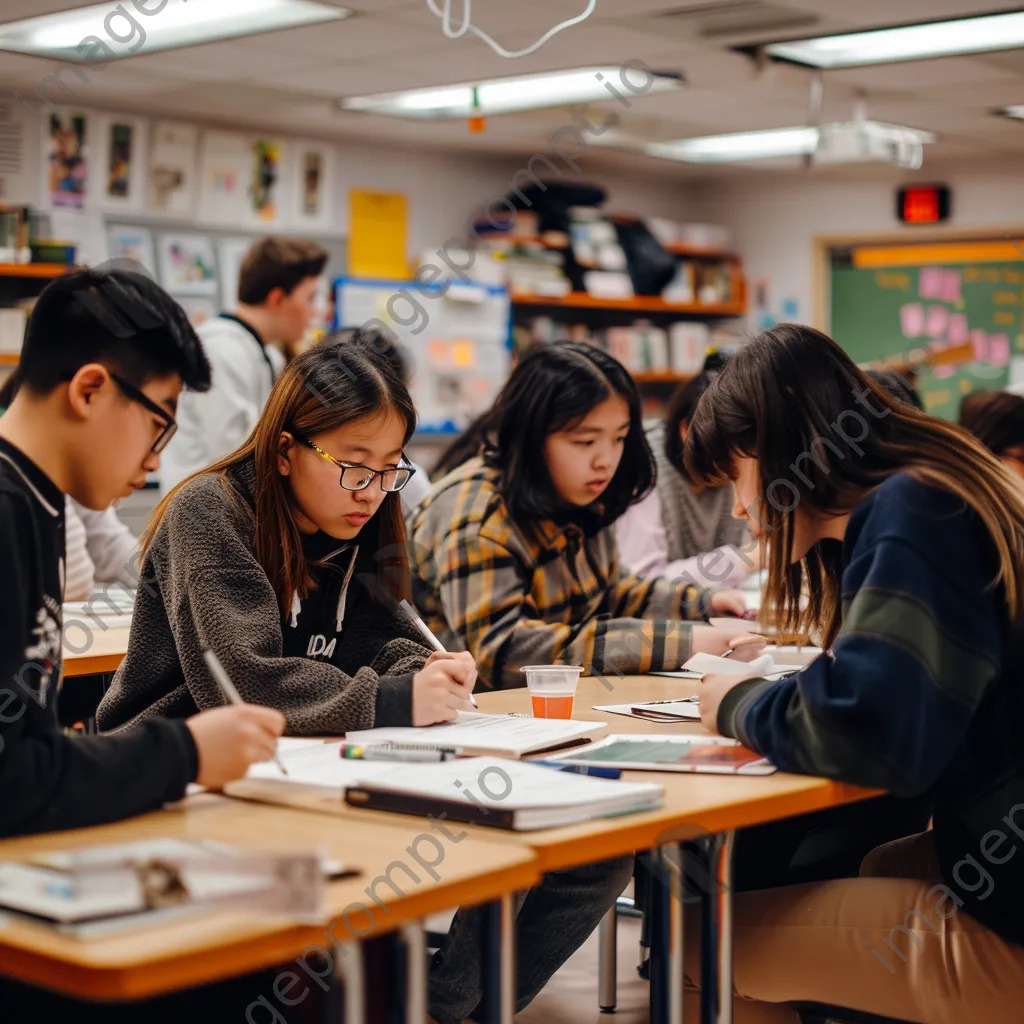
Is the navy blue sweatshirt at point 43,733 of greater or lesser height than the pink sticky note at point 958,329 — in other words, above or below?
below

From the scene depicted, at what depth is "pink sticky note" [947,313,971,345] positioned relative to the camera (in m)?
7.99

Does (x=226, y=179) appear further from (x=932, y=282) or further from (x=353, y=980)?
(x=353, y=980)

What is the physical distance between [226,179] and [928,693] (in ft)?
17.3

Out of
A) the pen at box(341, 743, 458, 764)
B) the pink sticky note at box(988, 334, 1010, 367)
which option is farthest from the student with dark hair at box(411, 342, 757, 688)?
the pink sticky note at box(988, 334, 1010, 367)

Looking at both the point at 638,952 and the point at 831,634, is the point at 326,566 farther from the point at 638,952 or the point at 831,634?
the point at 638,952

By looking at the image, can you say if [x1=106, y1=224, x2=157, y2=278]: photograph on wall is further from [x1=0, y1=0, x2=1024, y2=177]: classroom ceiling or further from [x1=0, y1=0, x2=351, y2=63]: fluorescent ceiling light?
[x1=0, y1=0, x2=351, y2=63]: fluorescent ceiling light

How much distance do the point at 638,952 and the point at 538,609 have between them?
87 centimetres

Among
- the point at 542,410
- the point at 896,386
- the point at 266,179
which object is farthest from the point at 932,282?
the point at 542,410

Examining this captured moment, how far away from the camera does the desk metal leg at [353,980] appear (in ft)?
4.10

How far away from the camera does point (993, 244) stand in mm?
7910

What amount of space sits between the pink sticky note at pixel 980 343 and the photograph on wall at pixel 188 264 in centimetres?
413

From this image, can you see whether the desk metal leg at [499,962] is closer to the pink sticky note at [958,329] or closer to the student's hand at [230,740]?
the student's hand at [230,740]

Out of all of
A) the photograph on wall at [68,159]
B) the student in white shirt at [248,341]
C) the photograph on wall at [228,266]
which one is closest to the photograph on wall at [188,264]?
the photograph on wall at [228,266]

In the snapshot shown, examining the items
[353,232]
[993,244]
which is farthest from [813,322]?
[353,232]
